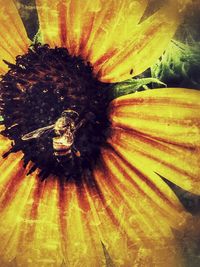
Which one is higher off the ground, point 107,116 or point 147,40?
point 147,40

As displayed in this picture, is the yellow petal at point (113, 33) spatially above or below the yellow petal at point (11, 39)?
below

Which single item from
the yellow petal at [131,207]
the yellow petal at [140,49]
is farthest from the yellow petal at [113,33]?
the yellow petal at [131,207]

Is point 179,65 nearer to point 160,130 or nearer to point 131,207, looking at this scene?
point 160,130

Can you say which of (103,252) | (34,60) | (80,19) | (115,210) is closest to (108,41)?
(80,19)

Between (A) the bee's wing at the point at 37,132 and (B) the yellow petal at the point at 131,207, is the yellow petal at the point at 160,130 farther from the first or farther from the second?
(A) the bee's wing at the point at 37,132

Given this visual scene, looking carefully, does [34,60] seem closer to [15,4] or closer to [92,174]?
[15,4]

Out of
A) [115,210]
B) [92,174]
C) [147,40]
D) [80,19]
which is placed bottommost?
[115,210]

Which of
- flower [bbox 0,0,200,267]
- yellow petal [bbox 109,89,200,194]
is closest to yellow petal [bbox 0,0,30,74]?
flower [bbox 0,0,200,267]
